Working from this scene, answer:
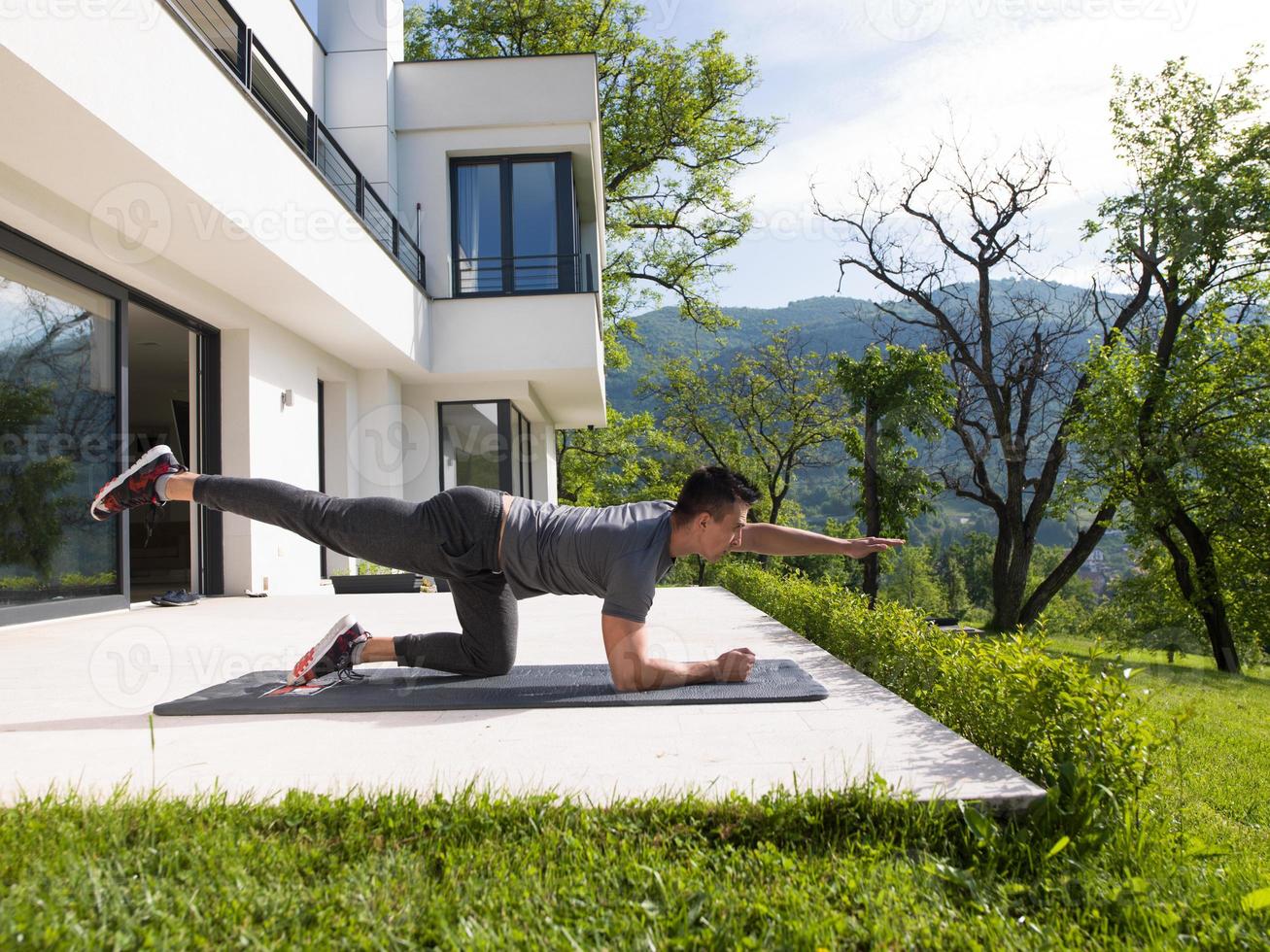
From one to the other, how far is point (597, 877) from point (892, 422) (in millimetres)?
14242

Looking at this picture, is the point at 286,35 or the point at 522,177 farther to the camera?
the point at 522,177

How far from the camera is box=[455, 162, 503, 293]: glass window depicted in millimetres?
11320

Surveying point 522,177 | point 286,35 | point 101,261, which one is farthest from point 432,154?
point 101,261

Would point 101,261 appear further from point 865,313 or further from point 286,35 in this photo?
point 865,313

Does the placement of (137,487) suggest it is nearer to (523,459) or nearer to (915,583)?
(523,459)

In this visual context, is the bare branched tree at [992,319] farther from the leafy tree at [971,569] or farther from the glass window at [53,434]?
the leafy tree at [971,569]

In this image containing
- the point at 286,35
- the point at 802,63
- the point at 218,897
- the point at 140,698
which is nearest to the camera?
the point at 218,897

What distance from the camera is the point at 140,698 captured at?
10.9 ft

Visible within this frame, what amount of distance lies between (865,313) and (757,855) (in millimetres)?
18992

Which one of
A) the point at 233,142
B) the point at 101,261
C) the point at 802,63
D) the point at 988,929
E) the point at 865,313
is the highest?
the point at 802,63

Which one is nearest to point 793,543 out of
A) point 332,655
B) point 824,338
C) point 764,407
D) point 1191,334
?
point 332,655

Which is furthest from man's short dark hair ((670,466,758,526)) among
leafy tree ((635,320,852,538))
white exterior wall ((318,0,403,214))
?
leafy tree ((635,320,852,538))

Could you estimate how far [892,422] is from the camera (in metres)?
15.0

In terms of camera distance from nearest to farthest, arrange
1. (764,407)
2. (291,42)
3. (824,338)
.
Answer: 1. (291,42)
2. (764,407)
3. (824,338)
